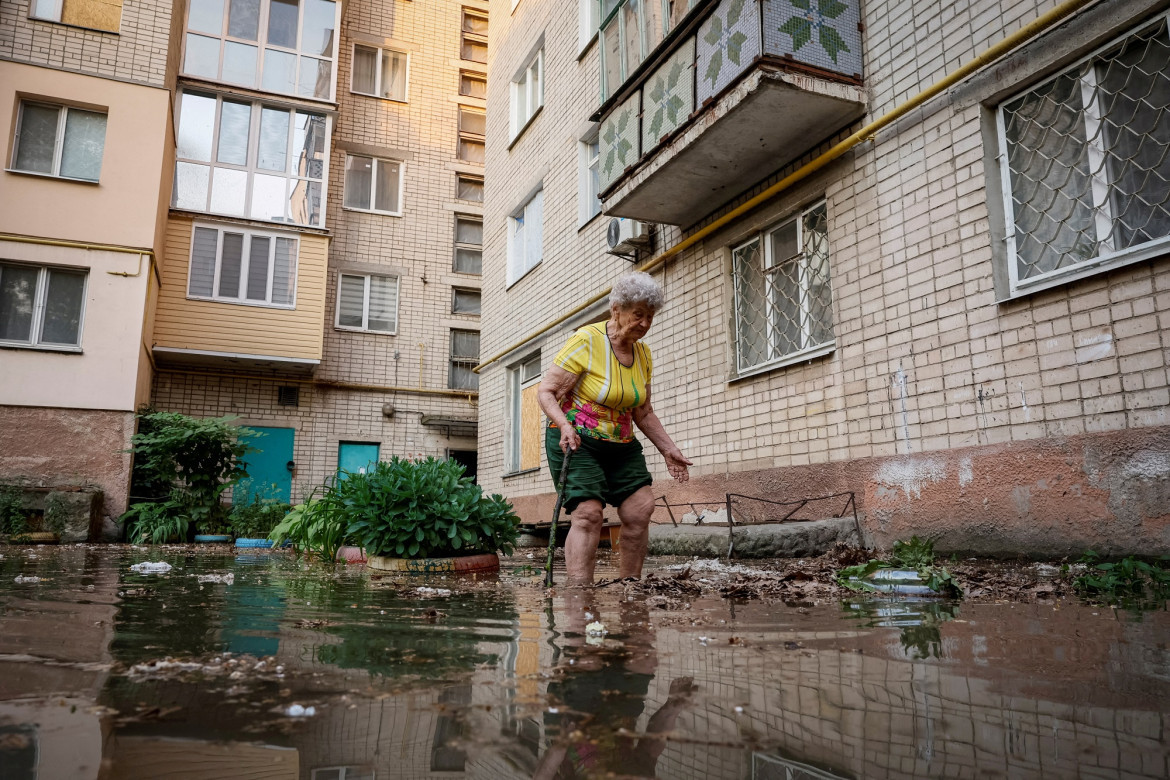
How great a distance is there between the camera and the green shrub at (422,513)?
532cm

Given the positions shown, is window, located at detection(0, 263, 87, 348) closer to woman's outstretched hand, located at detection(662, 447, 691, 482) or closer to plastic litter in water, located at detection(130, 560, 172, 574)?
plastic litter in water, located at detection(130, 560, 172, 574)

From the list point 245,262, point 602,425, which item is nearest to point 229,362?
point 245,262

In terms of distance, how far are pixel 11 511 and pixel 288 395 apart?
263 inches

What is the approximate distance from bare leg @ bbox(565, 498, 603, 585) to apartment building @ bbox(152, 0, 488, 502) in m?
13.8

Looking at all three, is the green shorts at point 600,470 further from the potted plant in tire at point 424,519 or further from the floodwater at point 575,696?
the potted plant in tire at point 424,519

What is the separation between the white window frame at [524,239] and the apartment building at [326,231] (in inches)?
190

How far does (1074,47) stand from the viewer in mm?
4934

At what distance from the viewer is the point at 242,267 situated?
16172 mm

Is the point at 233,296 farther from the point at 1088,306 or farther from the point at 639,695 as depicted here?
the point at 639,695

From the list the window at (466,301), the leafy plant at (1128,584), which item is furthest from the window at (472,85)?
the leafy plant at (1128,584)

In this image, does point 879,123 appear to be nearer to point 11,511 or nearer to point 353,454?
point 11,511

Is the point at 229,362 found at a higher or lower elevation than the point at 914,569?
higher

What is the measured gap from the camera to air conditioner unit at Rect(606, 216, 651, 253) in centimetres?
961

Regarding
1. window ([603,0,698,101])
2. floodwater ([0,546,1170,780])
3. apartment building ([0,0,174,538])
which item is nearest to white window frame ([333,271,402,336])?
apartment building ([0,0,174,538])
